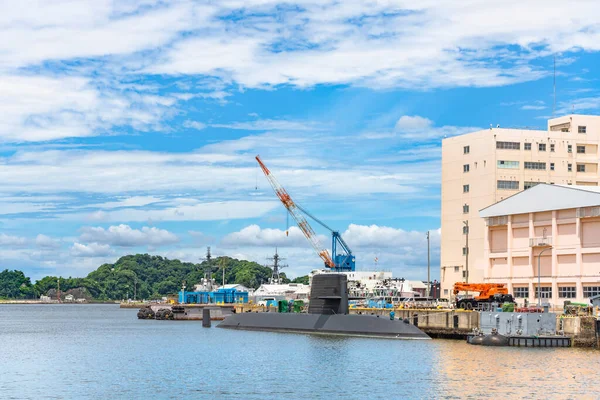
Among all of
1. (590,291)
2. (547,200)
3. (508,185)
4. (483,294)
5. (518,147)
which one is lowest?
(483,294)

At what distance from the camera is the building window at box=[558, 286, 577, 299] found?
10056 cm

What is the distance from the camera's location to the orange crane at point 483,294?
94.6 m

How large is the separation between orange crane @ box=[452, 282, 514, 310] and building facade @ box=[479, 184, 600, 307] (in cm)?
446

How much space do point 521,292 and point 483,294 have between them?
964 centimetres

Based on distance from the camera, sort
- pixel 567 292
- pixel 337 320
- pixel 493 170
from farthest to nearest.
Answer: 1. pixel 493 170
2. pixel 567 292
3. pixel 337 320

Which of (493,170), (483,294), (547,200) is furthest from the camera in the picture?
(493,170)

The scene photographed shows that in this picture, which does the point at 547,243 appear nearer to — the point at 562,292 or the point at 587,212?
the point at 562,292

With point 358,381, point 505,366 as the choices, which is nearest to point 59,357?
point 358,381

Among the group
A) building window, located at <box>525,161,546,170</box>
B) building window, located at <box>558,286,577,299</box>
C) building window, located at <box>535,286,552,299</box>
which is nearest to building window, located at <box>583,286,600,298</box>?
building window, located at <box>558,286,577,299</box>

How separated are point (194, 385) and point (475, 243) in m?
84.2

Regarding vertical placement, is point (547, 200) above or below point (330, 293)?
above

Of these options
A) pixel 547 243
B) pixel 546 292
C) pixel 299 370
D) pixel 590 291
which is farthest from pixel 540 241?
pixel 299 370

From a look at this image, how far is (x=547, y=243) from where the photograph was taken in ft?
340

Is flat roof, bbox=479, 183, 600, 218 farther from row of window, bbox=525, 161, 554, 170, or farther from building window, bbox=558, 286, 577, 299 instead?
row of window, bbox=525, 161, 554, 170
